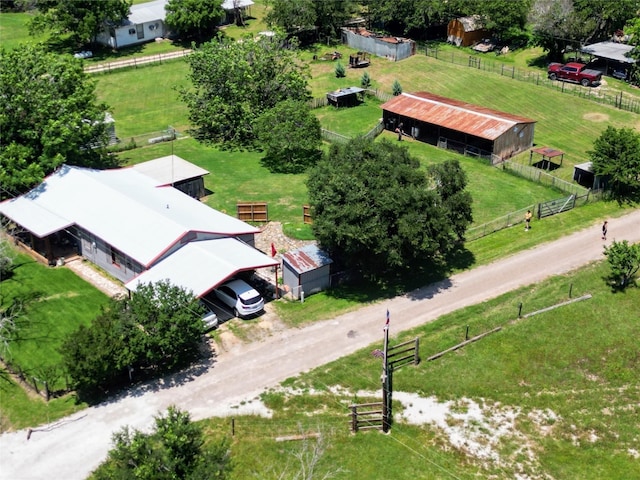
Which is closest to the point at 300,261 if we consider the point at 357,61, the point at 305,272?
the point at 305,272

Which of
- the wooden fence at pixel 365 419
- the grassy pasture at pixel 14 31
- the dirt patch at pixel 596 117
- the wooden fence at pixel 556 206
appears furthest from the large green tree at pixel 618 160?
the grassy pasture at pixel 14 31

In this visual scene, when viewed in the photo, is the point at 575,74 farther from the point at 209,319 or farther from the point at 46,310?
the point at 46,310

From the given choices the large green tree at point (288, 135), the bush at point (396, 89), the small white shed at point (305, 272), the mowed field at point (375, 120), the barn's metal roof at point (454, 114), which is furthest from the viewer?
the bush at point (396, 89)

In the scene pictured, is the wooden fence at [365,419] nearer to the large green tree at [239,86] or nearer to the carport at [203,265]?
the carport at [203,265]

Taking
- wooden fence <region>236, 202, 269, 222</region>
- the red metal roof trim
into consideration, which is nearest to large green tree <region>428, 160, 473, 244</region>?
the red metal roof trim

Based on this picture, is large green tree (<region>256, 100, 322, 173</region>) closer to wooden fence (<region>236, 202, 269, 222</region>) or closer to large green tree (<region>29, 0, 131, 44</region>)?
wooden fence (<region>236, 202, 269, 222</region>)

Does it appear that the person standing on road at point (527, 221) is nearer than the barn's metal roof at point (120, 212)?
No

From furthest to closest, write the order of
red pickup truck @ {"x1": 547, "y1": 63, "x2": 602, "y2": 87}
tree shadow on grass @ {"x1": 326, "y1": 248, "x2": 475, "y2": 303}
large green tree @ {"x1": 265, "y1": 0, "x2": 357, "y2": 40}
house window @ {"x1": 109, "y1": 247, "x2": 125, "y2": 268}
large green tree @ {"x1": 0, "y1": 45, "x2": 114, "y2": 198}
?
large green tree @ {"x1": 265, "y1": 0, "x2": 357, "y2": 40}
red pickup truck @ {"x1": 547, "y1": 63, "x2": 602, "y2": 87}
large green tree @ {"x1": 0, "y1": 45, "x2": 114, "y2": 198}
house window @ {"x1": 109, "y1": 247, "x2": 125, "y2": 268}
tree shadow on grass @ {"x1": 326, "y1": 248, "x2": 475, "y2": 303}
